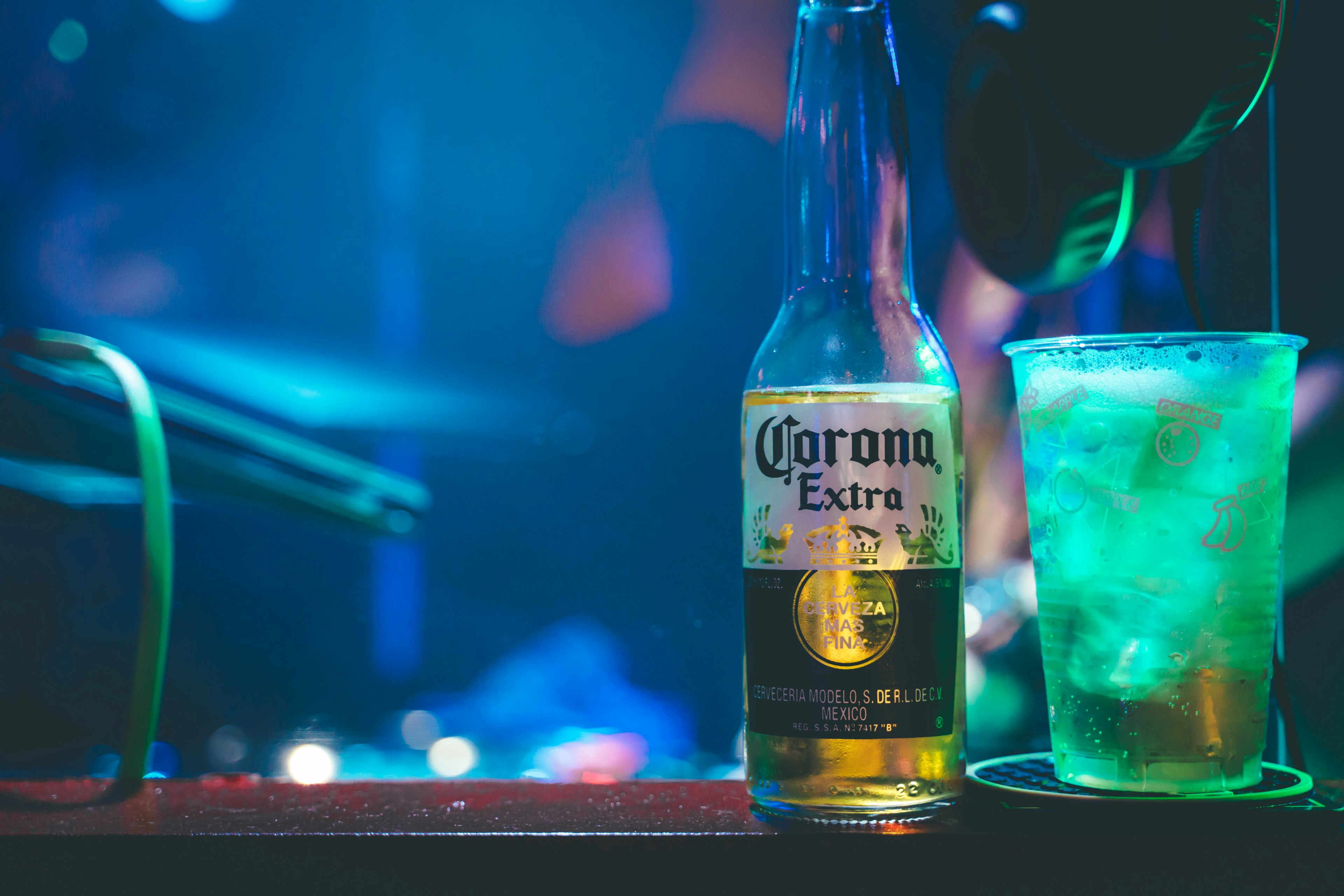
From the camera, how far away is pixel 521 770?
0.88m

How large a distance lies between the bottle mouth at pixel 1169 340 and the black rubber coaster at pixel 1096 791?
0.27 meters

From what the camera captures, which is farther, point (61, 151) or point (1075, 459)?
point (61, 151)

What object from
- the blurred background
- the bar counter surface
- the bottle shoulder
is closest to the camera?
the bar counter surface

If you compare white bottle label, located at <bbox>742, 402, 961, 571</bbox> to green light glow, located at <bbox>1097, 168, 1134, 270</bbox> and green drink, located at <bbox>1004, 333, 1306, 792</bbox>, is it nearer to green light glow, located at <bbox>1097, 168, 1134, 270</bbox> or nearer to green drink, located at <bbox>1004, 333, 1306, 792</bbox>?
green drink, located at <bbox>1004, 333, 1306, 792</bbox>

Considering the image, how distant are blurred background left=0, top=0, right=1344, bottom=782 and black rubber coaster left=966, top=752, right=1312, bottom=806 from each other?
0.12 meters

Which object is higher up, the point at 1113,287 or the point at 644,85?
the point at 644,85

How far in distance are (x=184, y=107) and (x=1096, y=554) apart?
2.59 feet

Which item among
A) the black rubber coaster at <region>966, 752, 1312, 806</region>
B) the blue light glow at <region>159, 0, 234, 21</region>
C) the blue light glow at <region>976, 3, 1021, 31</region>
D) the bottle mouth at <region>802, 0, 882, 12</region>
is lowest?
the black rubber coaster at <region>966, 752, 1312, 806</region>

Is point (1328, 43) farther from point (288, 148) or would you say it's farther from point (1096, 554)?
point (288, 148)

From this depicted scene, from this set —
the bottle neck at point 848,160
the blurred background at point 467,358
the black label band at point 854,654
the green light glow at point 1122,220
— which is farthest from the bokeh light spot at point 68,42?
the green light glow at point 1122,220

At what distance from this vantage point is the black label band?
68 centimetres

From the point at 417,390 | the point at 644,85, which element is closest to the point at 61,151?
the point at 417,390

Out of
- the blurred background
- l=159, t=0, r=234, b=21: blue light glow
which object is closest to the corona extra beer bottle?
the blurred background

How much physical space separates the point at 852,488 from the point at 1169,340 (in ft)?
0.71
